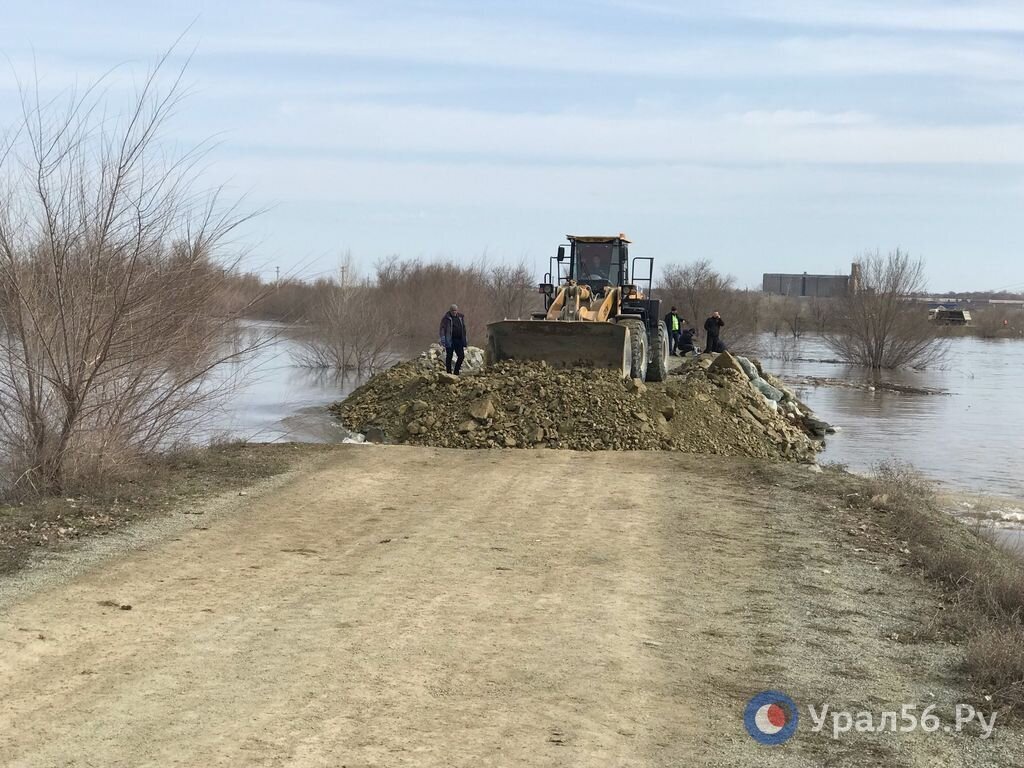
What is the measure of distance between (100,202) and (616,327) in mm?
10905

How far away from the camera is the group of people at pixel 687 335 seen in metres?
32.5

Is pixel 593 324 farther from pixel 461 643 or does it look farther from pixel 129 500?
pixel 461 643

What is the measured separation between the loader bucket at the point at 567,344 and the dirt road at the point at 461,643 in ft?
28.2

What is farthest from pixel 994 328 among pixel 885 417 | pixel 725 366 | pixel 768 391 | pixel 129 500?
pixel 129 500

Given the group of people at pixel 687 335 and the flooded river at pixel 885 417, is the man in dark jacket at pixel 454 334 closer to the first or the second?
the flooded river at pixel 885 417

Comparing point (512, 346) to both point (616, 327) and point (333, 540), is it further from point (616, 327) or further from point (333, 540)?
point (333, 540)

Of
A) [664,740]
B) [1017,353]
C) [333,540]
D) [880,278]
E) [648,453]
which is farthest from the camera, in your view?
[1017,353]

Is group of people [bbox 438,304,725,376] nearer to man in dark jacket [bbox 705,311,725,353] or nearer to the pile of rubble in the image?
man in dark jacket [bbox 705,311,725,353]

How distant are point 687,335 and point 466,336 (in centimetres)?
1347

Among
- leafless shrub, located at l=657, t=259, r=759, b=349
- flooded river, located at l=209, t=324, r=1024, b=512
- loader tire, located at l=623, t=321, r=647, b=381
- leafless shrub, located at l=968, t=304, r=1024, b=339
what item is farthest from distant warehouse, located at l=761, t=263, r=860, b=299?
loader tire, located at l=623, t=321, r=647, b=381

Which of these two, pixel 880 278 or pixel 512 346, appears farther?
pixel 880 278

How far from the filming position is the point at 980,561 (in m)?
9.06

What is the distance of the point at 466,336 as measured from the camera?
25.6 m

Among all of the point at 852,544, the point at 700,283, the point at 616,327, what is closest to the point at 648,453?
the point at 616,327
